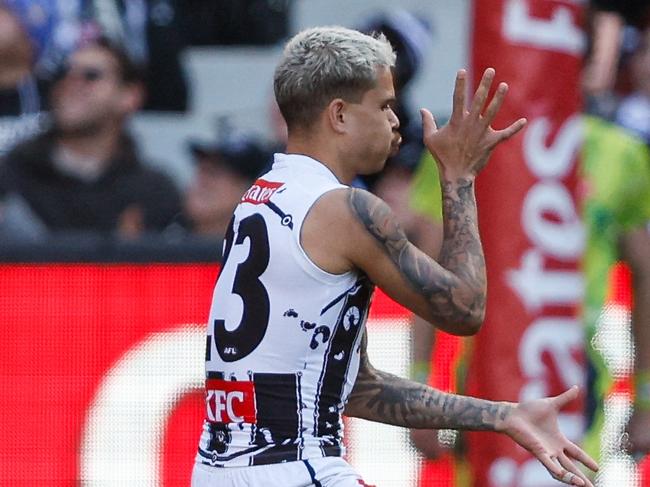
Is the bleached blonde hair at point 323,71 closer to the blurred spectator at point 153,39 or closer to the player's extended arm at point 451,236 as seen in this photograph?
the player's extended arm at point 451,236

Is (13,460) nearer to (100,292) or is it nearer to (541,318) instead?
(100,292)

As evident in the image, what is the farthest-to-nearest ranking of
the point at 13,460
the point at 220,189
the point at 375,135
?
the point at 220,189 < the point at 13,460 < the point at 375,135

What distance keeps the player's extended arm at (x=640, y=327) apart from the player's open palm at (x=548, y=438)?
187 cm

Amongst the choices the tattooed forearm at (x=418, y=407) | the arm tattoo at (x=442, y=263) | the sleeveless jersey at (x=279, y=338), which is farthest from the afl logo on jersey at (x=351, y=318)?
the tattooed forearm at (x=418, y=407)

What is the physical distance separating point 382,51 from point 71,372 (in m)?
2.59

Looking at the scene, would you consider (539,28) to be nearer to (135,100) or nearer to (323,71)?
(323,71)

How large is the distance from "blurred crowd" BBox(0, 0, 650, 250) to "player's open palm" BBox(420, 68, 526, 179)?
11.9 ft

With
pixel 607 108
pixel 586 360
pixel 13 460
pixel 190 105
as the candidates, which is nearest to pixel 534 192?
pixel 586 360

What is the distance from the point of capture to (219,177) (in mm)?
7500

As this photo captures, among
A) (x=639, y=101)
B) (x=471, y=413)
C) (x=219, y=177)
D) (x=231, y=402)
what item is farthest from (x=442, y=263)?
(x=639, y=101)

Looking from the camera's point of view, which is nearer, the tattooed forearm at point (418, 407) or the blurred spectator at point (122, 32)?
the tattooed forearm at point (418, 407)

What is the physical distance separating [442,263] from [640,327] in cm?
213

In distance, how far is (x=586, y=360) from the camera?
5.11m

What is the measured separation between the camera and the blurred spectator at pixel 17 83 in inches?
300
